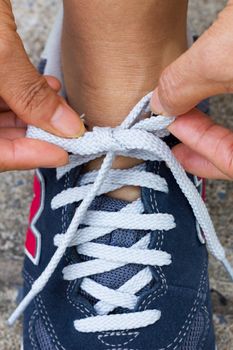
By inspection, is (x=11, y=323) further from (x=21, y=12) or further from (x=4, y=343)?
(x=21, y=12)

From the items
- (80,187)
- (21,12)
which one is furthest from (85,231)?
(21,12)

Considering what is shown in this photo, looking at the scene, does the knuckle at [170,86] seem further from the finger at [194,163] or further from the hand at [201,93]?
the finger at [194,163]

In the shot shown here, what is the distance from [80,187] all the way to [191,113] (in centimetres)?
19

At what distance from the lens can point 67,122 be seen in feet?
2.53

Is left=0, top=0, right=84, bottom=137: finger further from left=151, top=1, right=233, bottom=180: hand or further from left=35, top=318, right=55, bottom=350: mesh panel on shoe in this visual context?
left=35, top=318, right=55, bottom=350: mesh panel on shoe

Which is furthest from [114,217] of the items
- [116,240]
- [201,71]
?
[201,71]

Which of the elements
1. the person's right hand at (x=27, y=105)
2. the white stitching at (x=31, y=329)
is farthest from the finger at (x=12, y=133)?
the white stitching at (x=31, y=329)

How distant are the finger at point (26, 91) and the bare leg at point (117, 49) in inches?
2.9

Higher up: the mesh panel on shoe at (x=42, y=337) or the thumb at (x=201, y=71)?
the thumb at (x=201, y=71)

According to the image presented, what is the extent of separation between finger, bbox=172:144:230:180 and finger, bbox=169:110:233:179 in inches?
2.2

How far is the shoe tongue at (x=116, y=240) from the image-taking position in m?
0.83

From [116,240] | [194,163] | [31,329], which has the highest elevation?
[194,163]

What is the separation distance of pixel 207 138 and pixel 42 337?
1.13ft

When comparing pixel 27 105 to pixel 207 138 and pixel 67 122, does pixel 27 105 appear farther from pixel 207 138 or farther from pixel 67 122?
pixel 207 138
